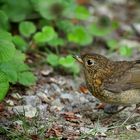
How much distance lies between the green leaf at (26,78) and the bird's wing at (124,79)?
0.94 m

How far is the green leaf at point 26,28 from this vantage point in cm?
770

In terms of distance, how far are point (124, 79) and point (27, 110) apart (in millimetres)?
1100

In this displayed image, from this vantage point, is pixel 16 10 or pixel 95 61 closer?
pixel 95 61

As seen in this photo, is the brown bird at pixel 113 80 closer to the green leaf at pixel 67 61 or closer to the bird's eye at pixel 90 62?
the bird's eye at pixel 90 62

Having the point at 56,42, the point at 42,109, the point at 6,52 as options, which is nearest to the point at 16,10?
the point at 56,42

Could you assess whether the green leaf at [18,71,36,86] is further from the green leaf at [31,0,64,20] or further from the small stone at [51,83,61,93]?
the green leaf at [31,0,64,20]

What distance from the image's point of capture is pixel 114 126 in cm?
608

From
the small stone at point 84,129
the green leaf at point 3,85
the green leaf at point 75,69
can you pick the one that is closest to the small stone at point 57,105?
the small stone at point 84,129

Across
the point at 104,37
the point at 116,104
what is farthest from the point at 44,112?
the point at 104,37

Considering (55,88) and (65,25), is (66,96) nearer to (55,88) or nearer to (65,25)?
(55,88)

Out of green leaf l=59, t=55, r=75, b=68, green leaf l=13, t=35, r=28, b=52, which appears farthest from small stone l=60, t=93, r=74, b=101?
green leaf l=13, t=35, r=28, b=52

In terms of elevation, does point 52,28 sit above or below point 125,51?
above

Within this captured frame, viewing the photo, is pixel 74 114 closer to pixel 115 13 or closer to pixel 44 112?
pixel 44 112

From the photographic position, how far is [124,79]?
20.4 feet
